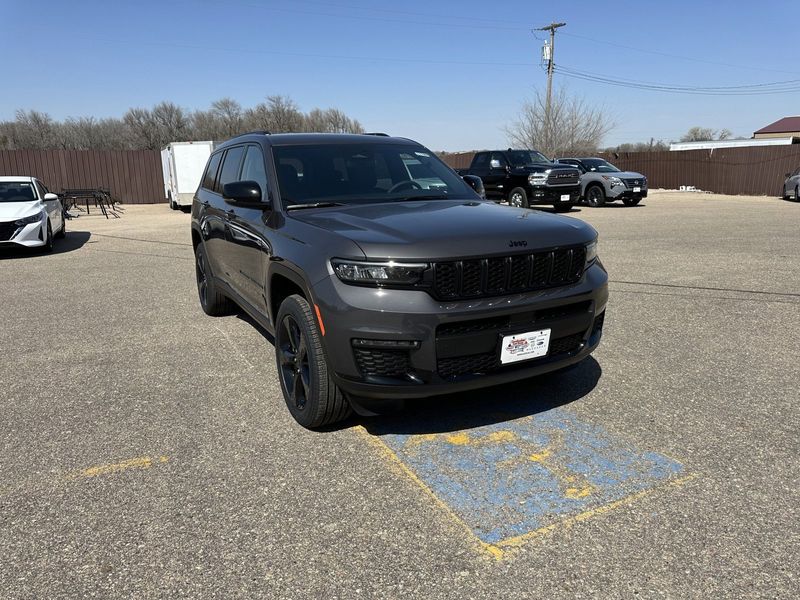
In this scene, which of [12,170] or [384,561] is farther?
[12,170]

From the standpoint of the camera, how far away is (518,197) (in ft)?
58.4

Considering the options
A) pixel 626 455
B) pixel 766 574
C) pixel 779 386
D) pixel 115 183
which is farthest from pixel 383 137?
pixel 115 183

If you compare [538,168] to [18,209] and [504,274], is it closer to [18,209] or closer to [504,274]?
[18,209]

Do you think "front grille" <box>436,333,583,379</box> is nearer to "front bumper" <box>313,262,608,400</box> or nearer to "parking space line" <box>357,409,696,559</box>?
"front bumper" <box>313,262,608,400</box>

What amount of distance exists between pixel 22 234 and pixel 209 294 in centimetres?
692

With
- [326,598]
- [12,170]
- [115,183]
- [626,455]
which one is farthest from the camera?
[115,183]

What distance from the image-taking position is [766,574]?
224cm

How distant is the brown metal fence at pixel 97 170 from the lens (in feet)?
88.2

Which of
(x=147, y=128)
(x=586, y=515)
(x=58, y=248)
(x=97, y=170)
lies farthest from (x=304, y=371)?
(x=147, y=128)

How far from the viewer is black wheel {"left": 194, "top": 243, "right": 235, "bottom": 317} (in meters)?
6.12

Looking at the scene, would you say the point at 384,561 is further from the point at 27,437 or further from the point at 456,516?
the point at 27,437

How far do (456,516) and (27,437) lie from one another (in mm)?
2648

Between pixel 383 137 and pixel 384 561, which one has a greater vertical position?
pixel 383 137

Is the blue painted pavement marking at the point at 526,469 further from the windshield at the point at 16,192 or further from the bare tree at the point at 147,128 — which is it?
the bare tree at the point at 147,128
